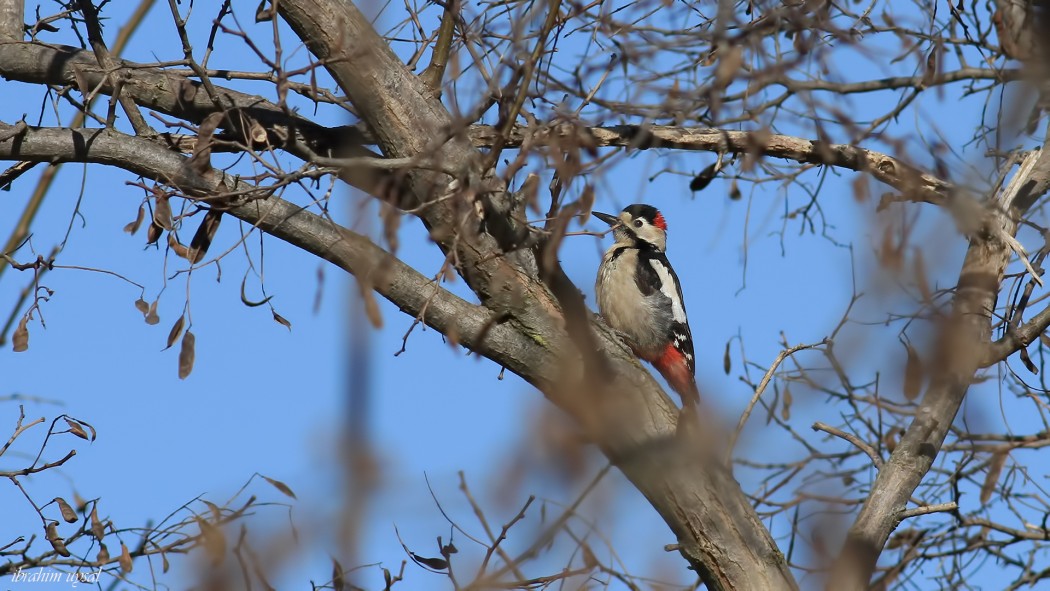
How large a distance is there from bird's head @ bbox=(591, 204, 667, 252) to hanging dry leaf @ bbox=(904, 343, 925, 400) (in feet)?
13.6

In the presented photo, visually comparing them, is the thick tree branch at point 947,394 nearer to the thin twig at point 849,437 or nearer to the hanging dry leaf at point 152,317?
the thin twig at point 849,437

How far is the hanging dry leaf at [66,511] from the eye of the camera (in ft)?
11.7

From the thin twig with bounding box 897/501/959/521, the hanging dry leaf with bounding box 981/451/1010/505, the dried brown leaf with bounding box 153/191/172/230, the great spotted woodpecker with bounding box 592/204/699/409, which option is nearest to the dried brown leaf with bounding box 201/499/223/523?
the dried brown leaf with bounding box 153/191/172/230

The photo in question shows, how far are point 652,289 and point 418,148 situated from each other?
3695 mm

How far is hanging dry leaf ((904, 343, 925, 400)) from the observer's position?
3.18 metres

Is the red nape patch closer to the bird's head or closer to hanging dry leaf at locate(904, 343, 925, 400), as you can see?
the bird's head

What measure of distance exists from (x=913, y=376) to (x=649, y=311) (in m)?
3.78

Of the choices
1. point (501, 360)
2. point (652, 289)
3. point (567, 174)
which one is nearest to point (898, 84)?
point (652, 289)

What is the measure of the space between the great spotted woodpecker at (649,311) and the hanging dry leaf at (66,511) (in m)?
3.97

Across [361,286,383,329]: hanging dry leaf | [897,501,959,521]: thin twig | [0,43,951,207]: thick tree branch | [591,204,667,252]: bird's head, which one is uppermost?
[591,204,667,252]: bird's head

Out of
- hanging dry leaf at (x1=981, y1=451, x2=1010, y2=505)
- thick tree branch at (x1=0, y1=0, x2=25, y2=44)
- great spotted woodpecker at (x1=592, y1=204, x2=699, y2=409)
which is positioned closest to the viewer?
thick tree branch at (x1=0, y1=0, x2=25, y2=44)

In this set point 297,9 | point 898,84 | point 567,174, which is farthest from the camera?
point 898,84

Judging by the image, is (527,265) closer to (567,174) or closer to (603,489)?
(603,489)

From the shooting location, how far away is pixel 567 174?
7.24 feet
